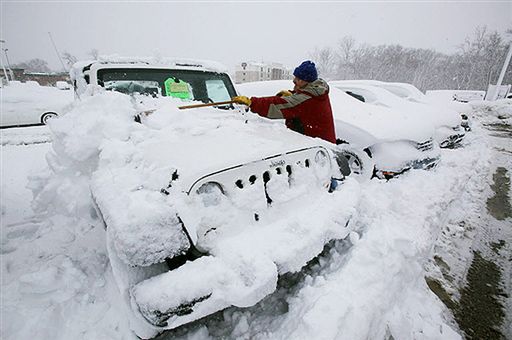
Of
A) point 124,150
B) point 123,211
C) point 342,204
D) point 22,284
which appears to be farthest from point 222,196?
point 22,284

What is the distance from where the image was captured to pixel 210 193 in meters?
1.56

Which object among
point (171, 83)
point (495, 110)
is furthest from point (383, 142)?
point (495, 110)

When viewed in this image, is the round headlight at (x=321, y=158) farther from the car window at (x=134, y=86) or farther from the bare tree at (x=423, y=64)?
the bare tree at (x=423, y=64)

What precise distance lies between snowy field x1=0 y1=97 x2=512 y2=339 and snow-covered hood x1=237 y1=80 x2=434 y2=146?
1.10 m

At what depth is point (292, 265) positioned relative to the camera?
5.01ft

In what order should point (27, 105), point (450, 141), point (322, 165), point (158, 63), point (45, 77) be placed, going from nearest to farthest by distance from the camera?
point (322, 165), point (158, 63), point (450, 141), point (27, 105), point (45, 77)

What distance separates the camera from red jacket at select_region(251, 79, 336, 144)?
2.91 metres

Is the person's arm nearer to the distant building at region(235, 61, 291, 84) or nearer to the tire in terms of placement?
the tire

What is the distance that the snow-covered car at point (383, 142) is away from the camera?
3.91 meters

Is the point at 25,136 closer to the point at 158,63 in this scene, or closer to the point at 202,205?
the point at 158,63

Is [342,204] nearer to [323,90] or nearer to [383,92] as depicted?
[323,90]

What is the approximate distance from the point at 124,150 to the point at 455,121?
728 cm

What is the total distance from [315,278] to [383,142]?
2.78m

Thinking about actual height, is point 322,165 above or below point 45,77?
above
